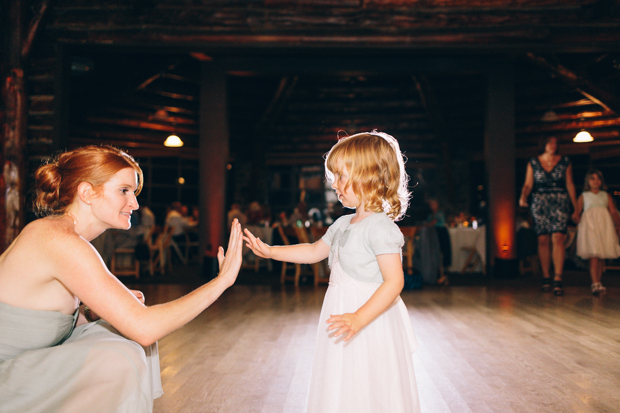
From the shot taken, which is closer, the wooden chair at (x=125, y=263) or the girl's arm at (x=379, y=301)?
the girl's arm at (x=379, y=301)

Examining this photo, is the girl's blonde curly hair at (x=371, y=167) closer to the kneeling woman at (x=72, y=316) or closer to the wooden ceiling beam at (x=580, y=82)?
the kneeling woman at (x=72, y=316)

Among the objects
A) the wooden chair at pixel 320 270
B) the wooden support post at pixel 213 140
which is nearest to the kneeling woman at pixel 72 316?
the wooden chair at pixel 320 270

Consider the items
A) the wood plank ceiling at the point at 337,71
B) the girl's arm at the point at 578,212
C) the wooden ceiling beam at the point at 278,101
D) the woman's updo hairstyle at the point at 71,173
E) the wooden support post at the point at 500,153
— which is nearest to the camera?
the woman's updo hairstyle at the point at 71,173

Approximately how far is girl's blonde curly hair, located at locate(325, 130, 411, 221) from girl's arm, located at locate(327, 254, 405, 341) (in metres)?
0.21

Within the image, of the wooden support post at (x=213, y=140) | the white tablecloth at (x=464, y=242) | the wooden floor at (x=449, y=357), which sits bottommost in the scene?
the wooden floor at (x=449, y=357)

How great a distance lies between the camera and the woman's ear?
4.33ft

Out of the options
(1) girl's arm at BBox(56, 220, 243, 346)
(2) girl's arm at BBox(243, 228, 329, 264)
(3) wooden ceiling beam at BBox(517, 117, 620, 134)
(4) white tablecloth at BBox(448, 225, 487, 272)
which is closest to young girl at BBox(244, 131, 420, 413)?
(2) girl's arm at BBox(243, 228, 329, 264)

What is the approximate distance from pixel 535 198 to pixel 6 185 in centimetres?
630

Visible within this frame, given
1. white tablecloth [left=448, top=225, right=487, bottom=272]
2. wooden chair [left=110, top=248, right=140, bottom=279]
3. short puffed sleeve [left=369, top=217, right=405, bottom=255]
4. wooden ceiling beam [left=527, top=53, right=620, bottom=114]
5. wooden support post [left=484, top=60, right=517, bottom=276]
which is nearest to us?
short puffed sleeve [left=369, top=217, right=405, bottom=255]

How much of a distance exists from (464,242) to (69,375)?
8.12m

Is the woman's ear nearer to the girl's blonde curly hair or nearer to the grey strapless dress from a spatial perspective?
the grey strapless dress

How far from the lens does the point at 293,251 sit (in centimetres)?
173

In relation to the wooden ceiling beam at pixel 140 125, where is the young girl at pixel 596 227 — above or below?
below

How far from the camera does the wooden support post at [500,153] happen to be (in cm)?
825
